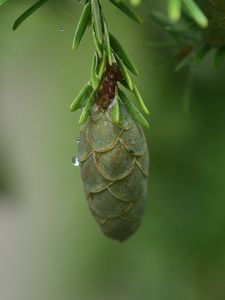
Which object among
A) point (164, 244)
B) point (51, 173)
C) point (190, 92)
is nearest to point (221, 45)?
point (190, 92)

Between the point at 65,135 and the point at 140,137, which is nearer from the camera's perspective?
the point at 140,137

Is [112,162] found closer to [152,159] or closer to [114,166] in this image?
[114,166]

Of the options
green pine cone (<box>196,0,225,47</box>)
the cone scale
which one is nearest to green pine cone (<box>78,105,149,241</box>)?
the cone scale

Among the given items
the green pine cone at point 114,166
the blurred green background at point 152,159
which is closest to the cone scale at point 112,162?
the green pine cone at point 114,166

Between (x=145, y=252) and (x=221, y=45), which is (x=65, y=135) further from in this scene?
(x=221, y=45)

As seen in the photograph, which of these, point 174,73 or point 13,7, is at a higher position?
point 13,7

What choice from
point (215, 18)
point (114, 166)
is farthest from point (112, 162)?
point (215, 18)
